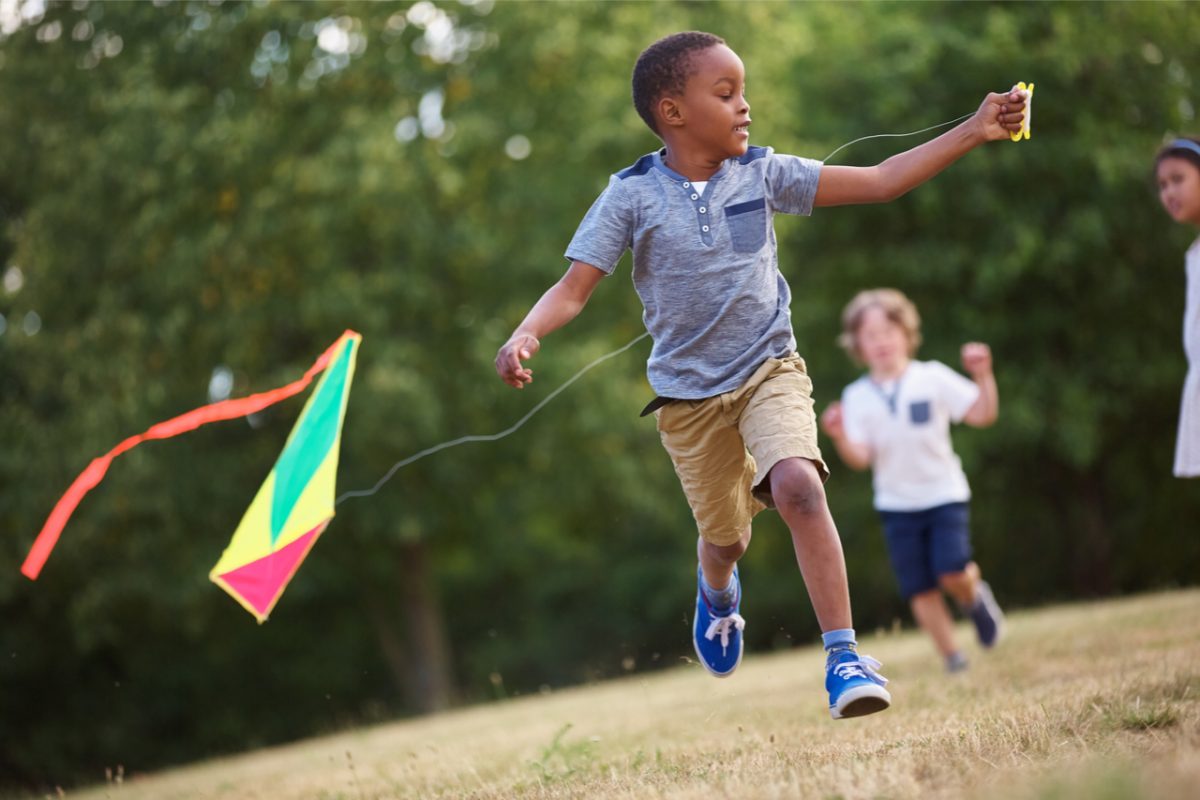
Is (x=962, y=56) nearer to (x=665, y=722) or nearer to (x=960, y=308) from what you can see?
(x=960, y=308)

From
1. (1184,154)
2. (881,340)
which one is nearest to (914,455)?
(881,340)

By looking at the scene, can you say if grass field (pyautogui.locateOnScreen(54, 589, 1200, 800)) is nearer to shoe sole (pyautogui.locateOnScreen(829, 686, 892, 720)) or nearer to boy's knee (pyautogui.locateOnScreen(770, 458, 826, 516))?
shoe sole (pyautogui.locateOnScreen(829, 686, 892, 720))

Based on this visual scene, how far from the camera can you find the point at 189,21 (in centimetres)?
1622

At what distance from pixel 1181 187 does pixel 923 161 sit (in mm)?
1762

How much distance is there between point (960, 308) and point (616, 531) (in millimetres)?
7318

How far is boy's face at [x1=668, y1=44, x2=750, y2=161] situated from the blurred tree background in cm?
1046

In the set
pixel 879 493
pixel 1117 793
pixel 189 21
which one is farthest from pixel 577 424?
pixel 1117 793

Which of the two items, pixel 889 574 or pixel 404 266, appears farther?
pixel 889 574

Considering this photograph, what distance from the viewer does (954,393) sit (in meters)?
7.25

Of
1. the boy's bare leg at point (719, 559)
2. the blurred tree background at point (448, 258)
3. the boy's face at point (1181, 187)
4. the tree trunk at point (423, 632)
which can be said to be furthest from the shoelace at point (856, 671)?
the tree trunk at point (423, 632)

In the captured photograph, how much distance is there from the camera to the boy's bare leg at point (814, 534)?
3.84 m

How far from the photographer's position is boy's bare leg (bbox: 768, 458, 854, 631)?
3.84 metres

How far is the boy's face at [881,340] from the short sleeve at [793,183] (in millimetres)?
3328

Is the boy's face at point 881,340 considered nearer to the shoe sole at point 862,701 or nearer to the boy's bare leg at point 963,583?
the boy's bare leg at point 963,583
